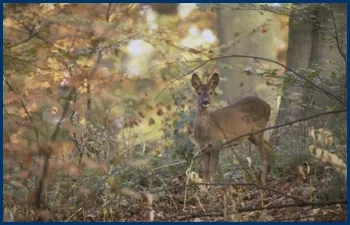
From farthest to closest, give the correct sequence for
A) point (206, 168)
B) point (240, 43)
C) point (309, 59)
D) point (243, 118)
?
1. point (240, 43)
2. point (309, 59)
3. point (243, 118)
4. point (206, 168)

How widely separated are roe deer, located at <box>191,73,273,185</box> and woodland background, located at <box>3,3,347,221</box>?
7.7 inches

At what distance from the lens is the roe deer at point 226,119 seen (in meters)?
8.31

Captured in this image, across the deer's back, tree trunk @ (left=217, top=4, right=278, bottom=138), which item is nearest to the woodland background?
the deer's back

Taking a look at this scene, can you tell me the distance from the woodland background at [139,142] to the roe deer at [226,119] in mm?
196

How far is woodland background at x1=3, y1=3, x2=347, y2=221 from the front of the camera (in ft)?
18.9

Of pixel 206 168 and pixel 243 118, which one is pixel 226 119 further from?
pixel 206 168

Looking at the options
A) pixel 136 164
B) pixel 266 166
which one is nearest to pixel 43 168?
pixel 136 164

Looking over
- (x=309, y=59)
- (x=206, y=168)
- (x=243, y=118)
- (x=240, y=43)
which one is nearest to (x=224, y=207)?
(x=206, y=168)

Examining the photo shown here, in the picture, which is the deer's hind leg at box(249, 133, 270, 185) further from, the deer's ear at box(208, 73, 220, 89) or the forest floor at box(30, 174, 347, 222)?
the deer's ear at box(208, 73, 220, 89)

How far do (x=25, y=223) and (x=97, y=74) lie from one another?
2312 mm

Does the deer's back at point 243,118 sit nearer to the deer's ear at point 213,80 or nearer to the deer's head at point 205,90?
the deer's head at point 205,90

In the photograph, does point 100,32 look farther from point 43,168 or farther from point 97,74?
point 43,168

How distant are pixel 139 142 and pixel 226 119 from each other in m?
1.08

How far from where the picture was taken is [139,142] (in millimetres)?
8359
